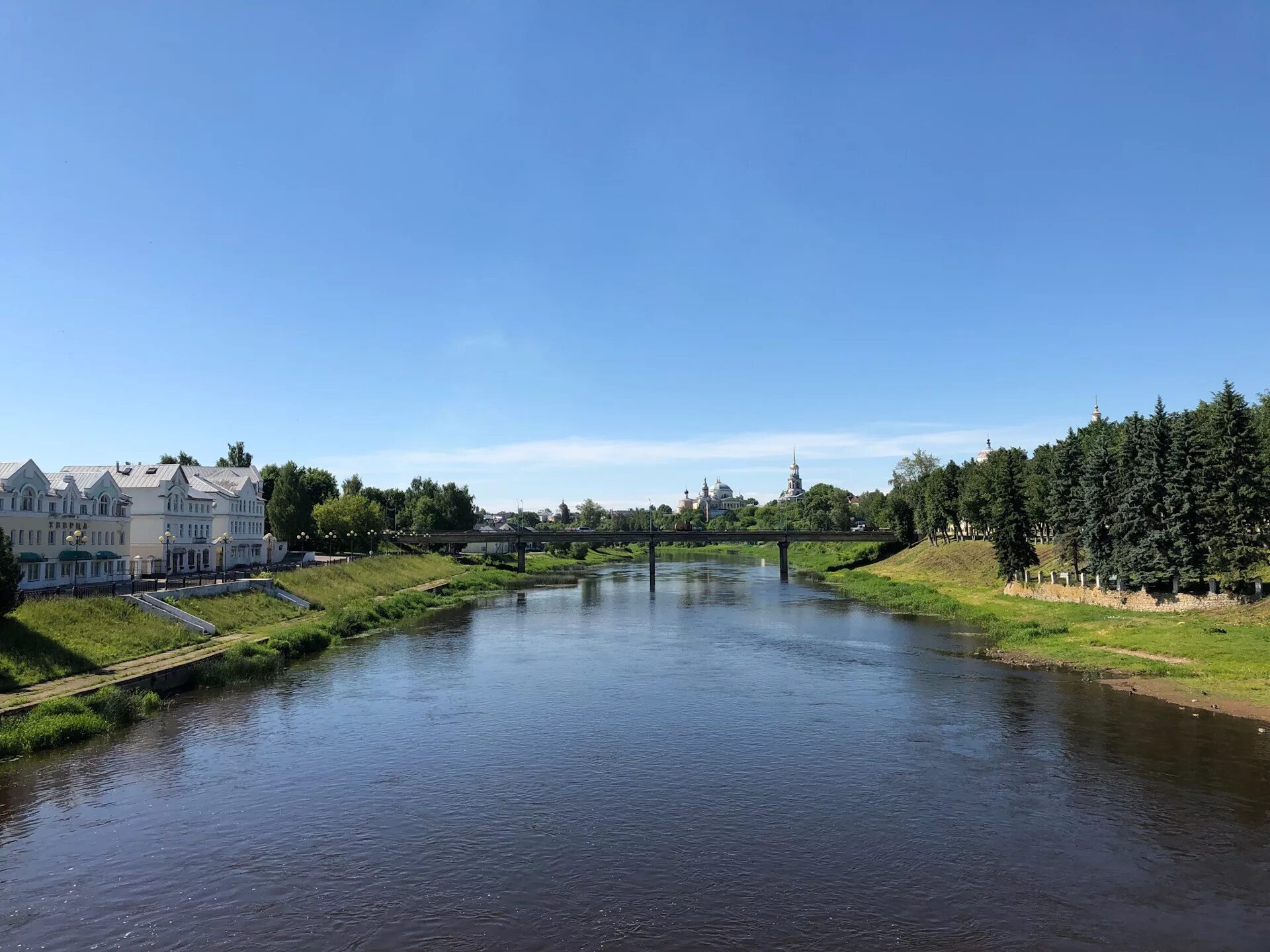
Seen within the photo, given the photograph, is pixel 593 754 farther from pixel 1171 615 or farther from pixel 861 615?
pixel 861 615

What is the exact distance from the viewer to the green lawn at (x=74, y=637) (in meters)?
35.6

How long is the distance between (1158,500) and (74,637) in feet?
216

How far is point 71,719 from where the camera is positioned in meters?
31.1

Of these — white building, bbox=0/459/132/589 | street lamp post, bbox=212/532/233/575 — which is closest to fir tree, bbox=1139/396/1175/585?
white building, bbox=0/459/132/589

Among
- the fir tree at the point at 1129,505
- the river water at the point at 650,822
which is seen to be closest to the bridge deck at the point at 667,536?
the fir tree at the point at 1129,505

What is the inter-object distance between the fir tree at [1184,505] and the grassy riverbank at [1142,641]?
351 cm

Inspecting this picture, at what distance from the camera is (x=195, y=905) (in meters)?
18.8

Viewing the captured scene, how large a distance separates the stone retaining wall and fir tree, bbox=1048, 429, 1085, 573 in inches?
153

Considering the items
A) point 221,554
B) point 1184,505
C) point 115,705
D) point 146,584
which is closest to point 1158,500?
point 1184,505

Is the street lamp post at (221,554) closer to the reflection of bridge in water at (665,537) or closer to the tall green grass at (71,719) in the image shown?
the reflection of bridge in water at (665,537)

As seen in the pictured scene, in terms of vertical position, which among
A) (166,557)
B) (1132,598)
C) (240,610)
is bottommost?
(1132,598)

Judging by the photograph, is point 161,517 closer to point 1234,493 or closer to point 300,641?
point 300,641

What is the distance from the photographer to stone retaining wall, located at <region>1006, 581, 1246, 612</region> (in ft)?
168

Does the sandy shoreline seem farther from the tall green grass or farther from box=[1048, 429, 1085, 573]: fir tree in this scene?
the tall green grass
